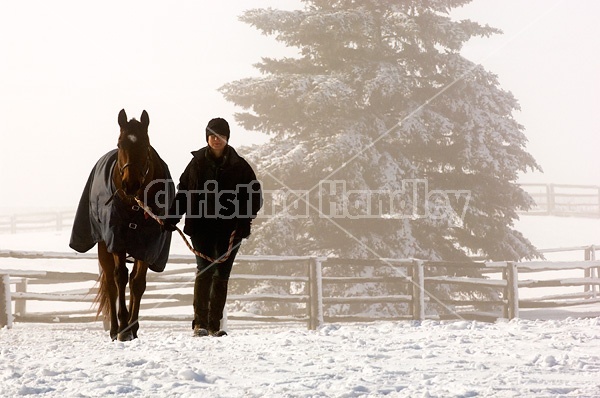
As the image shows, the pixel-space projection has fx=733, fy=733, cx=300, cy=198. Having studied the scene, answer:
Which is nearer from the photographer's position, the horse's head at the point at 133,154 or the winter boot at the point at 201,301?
the horse's head at the point at 133,154

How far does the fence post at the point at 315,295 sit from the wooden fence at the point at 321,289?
2 cm

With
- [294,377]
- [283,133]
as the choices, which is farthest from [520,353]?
[283,133]

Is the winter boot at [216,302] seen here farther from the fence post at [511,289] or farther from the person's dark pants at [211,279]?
the fence post at [511,289]

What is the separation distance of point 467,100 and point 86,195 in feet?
35.9

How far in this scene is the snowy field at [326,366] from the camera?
5695 mm

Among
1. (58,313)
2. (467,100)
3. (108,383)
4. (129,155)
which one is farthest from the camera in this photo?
(467,100)

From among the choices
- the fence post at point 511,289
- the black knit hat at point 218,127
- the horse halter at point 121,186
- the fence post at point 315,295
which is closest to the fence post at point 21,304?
the fence post at point 315,295

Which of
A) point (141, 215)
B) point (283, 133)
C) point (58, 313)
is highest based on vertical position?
point (283, 133)

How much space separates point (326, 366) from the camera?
668cm

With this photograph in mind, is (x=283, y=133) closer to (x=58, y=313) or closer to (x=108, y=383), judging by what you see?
(x=58, y=313)

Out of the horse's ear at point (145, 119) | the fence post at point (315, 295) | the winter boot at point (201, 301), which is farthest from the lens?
the fence post at point (315, 295)

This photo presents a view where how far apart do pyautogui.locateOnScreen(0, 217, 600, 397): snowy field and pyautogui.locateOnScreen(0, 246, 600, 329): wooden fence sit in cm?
405

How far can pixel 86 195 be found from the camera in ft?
27.2

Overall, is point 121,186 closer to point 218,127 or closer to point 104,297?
point 218,127
